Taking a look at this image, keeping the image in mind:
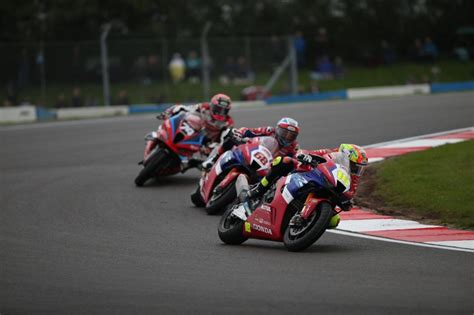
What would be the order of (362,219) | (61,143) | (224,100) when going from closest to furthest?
(362,219) → (224,100) → (61,143)

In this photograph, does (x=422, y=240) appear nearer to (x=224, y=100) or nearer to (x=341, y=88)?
(x=224, y=100)

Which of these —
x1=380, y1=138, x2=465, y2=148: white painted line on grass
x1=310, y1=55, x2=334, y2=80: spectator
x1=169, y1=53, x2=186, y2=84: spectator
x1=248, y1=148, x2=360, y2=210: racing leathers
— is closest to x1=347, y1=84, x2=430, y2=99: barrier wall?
x1=310, y1=55, x2=334, y2=80: spectator

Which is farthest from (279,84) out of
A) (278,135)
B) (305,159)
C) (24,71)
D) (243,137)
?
(305,159)

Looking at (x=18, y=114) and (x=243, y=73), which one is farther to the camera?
(x=243, y=73)

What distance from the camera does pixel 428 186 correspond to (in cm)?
1273

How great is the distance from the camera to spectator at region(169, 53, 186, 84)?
29.2 metres

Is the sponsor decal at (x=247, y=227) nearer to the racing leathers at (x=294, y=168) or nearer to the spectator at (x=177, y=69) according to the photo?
the racing leathers at (x=294, y=168)

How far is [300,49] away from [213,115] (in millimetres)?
18351

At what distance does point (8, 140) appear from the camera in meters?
21.5

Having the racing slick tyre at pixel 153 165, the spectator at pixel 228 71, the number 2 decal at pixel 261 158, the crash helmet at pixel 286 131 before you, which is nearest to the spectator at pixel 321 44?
the spectator at pixel 228 71

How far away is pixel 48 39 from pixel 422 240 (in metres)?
24.5

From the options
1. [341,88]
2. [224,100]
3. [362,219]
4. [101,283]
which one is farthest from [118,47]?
[101,283]

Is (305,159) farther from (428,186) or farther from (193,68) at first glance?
(193,68)

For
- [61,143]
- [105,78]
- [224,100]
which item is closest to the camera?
[224,100]
